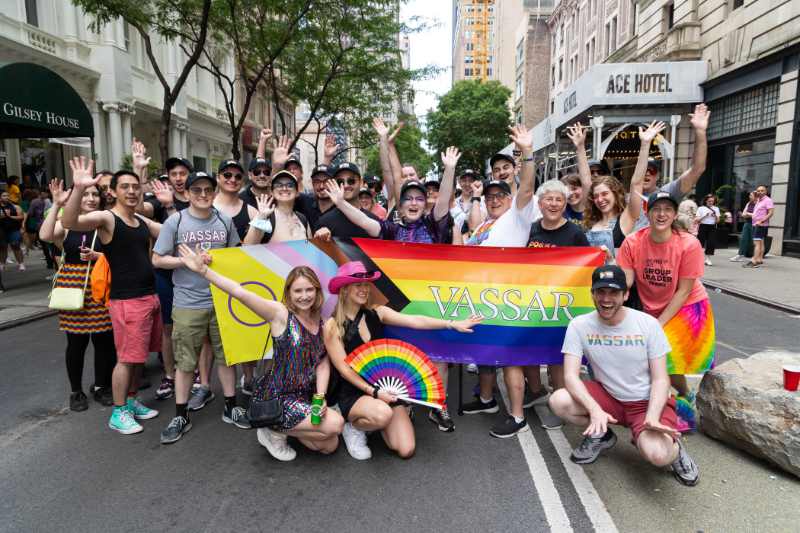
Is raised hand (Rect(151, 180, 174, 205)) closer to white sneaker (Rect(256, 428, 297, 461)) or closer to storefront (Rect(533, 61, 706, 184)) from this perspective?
white sneaker (Rect(256, 428, 297, 461))

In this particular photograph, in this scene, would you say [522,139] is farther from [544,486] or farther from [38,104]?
[38,104]

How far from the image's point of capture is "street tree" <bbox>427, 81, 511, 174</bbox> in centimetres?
5344

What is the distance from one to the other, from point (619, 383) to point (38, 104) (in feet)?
36.4

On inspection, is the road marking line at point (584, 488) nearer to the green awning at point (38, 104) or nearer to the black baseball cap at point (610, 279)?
the black baseball cap at point (610, 279)

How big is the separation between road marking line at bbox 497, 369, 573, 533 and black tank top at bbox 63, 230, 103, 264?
152 inches

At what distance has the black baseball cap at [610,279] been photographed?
3.41 metres

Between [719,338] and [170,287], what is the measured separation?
6.91m

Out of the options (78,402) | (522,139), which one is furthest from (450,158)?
(78,402)

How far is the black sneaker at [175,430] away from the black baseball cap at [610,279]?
326 centimetres

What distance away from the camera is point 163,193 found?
5340 mm

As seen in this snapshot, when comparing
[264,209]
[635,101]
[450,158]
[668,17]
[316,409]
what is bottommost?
[316,409]

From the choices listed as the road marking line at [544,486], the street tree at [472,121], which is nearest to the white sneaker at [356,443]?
the road marking line at [544,486]

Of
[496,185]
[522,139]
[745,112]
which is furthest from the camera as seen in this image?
[745,112]

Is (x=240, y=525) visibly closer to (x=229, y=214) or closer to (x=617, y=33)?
(x=229, y=214)
